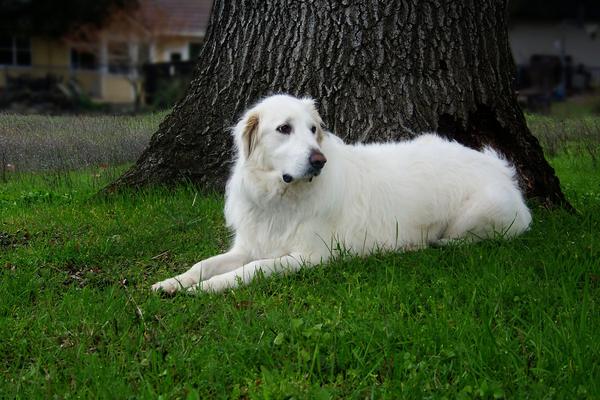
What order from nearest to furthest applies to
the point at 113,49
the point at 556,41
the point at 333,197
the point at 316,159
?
1. the point at 316,159
2. the point at 333,197
3. the point at 113,49
4. the point at 556,41

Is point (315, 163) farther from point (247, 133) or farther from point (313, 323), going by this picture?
point (313, 323)

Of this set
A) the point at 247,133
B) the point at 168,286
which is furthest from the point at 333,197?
the point at 168,286

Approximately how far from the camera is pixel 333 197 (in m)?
4.75

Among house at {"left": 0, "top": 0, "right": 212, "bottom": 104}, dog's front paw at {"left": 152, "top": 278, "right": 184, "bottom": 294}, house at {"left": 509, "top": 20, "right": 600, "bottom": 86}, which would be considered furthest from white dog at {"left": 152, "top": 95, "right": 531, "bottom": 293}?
house at {"left": 509, "top": 20, "right": 600, "bottom": 86}

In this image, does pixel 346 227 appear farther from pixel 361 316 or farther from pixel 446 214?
pixel 361 316

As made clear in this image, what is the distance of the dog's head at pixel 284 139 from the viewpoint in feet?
14.3

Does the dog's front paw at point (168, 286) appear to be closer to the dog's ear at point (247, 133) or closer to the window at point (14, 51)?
the dog's ear at point (247, 133)

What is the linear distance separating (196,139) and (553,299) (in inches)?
154

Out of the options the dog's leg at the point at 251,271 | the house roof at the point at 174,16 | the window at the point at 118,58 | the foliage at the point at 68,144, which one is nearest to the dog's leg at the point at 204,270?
the dog's leg at the point at 251,271

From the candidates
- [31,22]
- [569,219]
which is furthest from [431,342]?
[31,22]

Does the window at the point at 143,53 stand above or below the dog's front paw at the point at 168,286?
above

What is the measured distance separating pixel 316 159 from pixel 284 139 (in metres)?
0.29

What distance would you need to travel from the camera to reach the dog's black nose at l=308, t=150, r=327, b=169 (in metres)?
4.30

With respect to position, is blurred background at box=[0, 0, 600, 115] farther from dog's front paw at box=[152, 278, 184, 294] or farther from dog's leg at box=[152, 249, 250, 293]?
dog's front paw at box=[152, 278, 184, 294]
